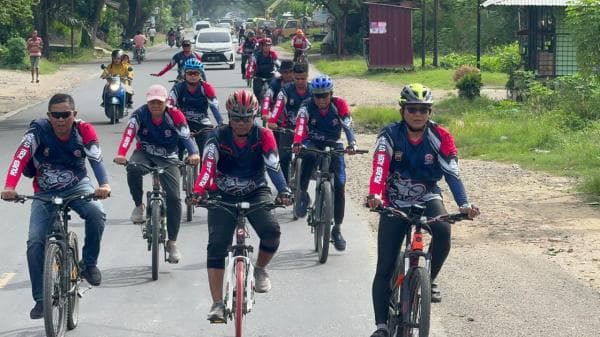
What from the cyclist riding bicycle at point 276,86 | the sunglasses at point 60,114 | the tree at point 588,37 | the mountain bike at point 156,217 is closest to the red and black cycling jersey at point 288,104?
the cyclist riding bicycle at point 276,86

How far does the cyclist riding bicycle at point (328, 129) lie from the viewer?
1164 centimetres

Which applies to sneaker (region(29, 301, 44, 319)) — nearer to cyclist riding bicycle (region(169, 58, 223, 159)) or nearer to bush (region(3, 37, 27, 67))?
cyclist riding bicycle (region(169, 58, 223, 159))

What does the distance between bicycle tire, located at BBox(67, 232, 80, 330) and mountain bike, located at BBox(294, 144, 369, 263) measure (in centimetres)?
306

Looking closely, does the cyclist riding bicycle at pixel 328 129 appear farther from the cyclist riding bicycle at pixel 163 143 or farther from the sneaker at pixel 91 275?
the sneaker at pixel 91 275

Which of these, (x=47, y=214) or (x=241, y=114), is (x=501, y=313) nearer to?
(x=241, y=114)

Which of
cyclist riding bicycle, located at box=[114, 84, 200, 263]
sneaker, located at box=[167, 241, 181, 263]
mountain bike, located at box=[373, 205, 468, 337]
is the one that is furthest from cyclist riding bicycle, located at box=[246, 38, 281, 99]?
mountain bike, located at box=[373, 205, 468, 337]

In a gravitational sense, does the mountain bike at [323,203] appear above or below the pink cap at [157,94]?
below

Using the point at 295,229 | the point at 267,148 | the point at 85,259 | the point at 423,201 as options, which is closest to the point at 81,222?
the point at 295,229

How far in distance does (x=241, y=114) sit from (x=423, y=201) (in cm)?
137

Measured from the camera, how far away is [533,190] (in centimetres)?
1586

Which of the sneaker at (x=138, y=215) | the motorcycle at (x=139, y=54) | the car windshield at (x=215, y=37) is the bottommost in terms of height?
the sneaker at (x=138, y=215)

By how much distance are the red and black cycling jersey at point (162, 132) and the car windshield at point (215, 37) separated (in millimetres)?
38240

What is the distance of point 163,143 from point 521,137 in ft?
36.6

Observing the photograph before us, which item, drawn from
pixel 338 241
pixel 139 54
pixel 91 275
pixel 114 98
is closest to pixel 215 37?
pixel 139 54
